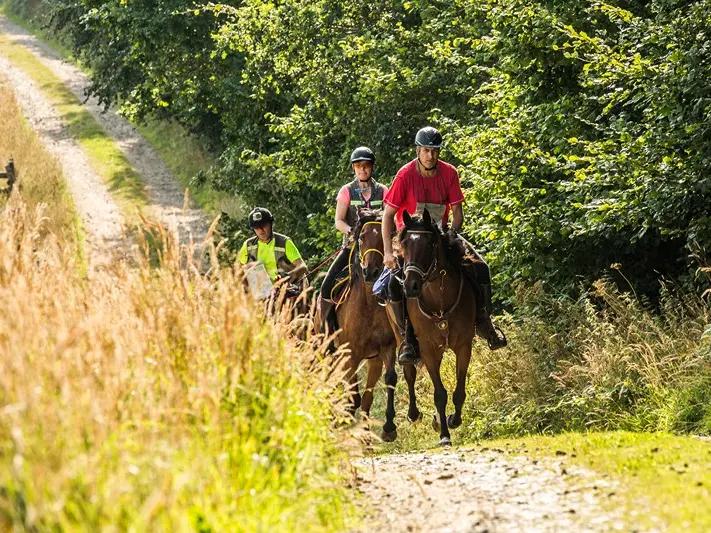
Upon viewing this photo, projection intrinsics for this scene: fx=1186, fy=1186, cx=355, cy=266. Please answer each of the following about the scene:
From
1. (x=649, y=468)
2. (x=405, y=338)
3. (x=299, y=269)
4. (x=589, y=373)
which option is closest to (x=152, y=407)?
(x=649, y=468)

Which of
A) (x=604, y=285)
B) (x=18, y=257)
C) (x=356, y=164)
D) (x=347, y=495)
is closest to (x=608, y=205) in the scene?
(x=604, y=285)

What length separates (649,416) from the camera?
12391mm

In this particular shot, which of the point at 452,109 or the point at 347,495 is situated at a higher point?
the point at 452,109

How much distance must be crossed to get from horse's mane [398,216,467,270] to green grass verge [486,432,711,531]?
2.35 meters

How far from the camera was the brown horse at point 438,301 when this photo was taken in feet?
39.8

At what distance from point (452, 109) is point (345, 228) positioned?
900 centimetres

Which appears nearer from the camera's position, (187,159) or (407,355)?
(407,355)

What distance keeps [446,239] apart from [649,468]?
14.9 feet

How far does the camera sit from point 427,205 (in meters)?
12.7

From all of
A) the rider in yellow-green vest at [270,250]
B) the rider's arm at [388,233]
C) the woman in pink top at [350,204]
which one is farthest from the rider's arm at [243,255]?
the rider's arm at [388,233]

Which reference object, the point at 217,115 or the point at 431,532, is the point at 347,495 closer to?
the point at 431,532

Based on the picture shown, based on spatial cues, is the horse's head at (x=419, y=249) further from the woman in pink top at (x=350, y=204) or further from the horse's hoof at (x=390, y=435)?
the horse's hoof at (x=390, y=435)

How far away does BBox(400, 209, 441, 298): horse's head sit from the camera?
39.2 feet

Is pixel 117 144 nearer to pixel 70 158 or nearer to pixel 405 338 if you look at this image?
pixel 70 158
